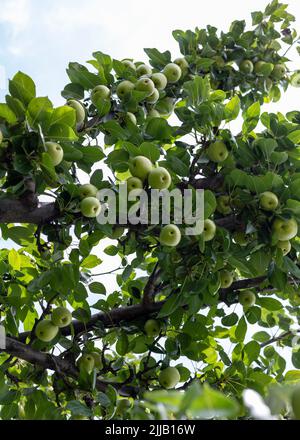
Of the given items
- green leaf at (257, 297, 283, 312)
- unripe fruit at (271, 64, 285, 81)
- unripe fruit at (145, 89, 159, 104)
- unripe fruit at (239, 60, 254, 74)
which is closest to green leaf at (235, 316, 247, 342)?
green leaf at (257, 297, 283, 312)

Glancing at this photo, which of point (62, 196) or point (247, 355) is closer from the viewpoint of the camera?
point (62, 196)

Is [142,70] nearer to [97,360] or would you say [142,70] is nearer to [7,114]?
[7,114]

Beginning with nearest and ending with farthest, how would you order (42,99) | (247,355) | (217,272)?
1. (42,99)
2. (217,272)
3. (247,355)

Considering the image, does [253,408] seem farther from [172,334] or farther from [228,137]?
[172,334]

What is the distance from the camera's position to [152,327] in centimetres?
254

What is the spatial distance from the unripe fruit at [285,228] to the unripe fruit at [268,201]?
0.19 feet

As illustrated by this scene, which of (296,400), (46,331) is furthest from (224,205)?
(296,400)

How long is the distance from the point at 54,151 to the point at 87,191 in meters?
0.24

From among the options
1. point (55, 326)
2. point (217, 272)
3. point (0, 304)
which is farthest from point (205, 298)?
point (0, 304)

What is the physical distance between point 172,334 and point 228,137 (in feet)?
3.35

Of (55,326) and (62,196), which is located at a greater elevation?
(62,196)

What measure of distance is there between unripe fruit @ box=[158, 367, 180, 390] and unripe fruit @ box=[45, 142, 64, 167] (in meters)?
1.10

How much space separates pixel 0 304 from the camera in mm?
2586

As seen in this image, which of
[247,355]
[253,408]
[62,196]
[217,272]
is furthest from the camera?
[247,355]
